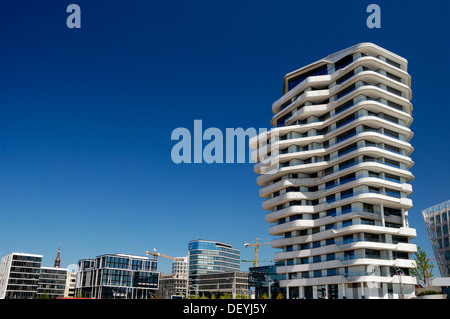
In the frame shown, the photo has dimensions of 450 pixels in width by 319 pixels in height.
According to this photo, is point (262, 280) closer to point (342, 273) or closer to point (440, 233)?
point (342, 273)

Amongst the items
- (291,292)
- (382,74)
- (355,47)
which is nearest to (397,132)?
(382,74)

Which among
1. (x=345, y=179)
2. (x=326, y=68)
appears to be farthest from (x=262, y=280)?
(x=326, y=68)

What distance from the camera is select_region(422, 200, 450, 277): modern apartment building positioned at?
124463 mm

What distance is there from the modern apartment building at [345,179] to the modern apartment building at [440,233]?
5136 cm

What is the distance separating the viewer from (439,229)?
129 meters

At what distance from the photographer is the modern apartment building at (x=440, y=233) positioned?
124463mm

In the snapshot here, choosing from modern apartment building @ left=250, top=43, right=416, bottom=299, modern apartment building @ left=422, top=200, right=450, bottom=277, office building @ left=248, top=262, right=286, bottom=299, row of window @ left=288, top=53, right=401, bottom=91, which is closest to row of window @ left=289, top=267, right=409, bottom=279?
modern apartment building @ left=250, top=43, right=416, bottom=299

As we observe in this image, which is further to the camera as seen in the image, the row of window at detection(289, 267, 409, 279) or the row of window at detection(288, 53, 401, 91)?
the row of window at detection(288, 53, 401, 91)

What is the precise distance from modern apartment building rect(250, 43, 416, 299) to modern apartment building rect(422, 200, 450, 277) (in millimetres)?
51362

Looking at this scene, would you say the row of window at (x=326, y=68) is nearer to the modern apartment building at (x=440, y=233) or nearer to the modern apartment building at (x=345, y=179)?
the modern apartment building at (x=345, y=179)

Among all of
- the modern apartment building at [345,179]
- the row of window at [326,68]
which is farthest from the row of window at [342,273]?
the row of window at [326,68]

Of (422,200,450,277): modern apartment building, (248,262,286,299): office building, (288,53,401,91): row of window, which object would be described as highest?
(288,53,401,91): row of window

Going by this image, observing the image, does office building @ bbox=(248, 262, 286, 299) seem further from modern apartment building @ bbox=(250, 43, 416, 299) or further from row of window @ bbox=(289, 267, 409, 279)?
row of window @ bbox=(289, 267, 409, 279)

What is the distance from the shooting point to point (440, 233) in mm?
128375
